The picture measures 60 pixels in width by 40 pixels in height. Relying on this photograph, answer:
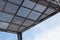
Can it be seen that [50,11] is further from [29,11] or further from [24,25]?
[24,25]

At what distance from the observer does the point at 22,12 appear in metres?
15.0

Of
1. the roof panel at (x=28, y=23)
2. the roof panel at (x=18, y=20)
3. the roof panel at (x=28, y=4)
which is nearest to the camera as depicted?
the roof panel at (x=28, y=4)

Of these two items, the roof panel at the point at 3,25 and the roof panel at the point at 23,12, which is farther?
the roof panel at the point at 3,25

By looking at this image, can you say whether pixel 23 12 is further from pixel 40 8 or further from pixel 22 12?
pixel 40 8

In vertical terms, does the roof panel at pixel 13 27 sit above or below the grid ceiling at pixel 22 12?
below

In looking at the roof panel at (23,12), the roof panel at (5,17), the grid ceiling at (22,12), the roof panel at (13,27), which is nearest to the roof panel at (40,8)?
the grid ceiling at (22,12)

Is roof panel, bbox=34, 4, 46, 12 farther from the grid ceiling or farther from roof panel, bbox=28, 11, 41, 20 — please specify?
roof panel, bbox=28, 11, 41, 20

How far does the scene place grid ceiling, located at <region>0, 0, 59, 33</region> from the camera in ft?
45.6

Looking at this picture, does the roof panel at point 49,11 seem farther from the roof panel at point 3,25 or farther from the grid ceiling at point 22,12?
the roof panel at point 3,25

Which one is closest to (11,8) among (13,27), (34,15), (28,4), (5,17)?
(5,17)

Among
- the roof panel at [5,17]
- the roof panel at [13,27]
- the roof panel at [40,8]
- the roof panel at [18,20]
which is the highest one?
the roof panel at [40,8]

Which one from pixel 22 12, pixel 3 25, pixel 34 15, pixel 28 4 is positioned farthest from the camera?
pixel 3 25

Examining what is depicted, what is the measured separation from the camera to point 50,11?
50.3ft

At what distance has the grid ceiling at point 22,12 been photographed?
13906 millimetres
